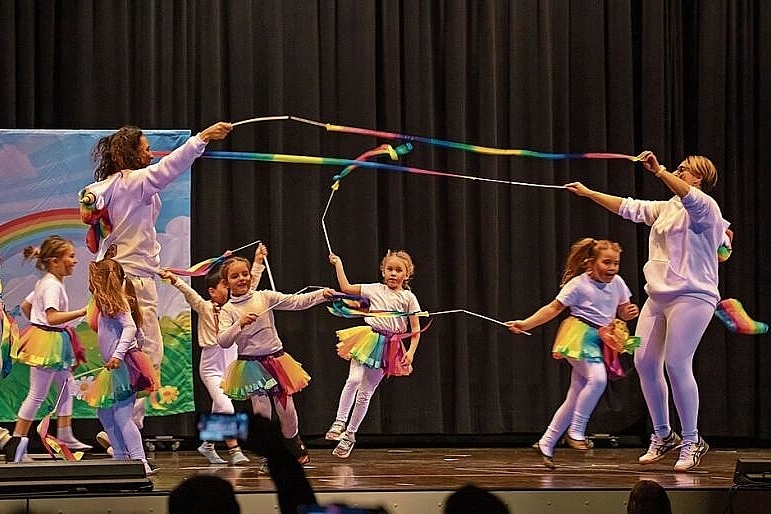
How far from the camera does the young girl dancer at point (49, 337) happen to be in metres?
6.93

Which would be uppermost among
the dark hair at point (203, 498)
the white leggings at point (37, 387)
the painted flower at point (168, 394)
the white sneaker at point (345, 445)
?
the dark hair at point (203, 498)

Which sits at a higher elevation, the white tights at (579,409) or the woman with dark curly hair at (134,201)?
the woman with dark curly hair at (134,201)

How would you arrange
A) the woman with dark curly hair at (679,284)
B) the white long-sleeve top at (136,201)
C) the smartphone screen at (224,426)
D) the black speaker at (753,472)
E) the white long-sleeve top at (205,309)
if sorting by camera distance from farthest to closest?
the white long-sleeve top at (205,309), the woman with dark curly hair at (679,284), the white long-sleeve top at (136,201), the black speaker at (753,472), the smartphone screen at (224,426)

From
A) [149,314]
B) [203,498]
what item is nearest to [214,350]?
[149,314]

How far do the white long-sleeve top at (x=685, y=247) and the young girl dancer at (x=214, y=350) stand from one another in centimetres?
224

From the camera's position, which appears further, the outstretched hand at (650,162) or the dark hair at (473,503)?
the outstretched hand at (650,162)

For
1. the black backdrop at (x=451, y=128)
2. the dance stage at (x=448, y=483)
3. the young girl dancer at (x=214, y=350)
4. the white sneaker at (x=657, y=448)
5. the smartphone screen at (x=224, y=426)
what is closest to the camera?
the smartphone screen at (x=224, y=426)

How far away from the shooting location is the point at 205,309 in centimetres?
739

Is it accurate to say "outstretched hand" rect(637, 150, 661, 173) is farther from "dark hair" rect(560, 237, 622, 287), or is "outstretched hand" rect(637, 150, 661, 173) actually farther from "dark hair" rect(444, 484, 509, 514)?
"dark hair" rect(444, 484, 509, 514)

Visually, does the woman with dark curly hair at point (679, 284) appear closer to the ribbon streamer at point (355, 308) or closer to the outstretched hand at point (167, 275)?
the ribbon streamer at point (355, 308)

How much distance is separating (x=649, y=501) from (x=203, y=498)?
1.21 meters

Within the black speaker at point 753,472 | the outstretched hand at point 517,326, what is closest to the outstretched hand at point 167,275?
the outstretched hand at point 517,326

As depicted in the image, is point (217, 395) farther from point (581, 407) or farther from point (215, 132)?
point (581, 407)

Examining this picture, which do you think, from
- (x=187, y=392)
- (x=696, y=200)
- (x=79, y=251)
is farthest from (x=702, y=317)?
(x=79, y=251)
